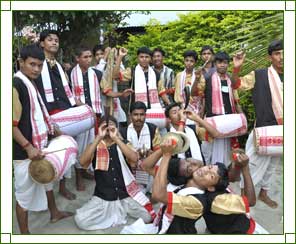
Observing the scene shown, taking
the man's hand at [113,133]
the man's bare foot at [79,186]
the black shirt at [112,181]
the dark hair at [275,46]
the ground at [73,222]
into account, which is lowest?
the ground at [73,222]

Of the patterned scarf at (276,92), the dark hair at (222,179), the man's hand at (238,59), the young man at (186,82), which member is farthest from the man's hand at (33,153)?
the young man at (186,82)

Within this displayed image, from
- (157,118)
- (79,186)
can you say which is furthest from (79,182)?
(157,118)

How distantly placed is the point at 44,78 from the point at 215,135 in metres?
1.88

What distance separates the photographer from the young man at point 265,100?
4070 millimetres

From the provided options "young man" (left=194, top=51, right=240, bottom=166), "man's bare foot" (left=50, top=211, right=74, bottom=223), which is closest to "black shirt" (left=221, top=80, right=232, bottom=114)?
"young man" (left=194, top=51, right=240, bottom=166)

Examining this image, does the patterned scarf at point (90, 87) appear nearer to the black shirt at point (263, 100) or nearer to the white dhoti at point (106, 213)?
the white dhoti at point (106, 213)

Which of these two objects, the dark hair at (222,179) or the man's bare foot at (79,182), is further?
the man's bare foot at (79,182)

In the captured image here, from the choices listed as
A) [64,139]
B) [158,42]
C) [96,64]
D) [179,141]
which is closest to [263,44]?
[179,141]

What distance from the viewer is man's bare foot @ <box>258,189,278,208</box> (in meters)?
4.30

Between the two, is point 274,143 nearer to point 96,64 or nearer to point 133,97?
point 133,97

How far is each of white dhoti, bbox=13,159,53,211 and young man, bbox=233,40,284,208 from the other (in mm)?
2145

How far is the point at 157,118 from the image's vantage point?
5180 millimetres

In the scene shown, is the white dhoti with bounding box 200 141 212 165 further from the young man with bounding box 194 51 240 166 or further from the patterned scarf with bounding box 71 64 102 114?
the patterned scarf with bounding box 71 64 102 114

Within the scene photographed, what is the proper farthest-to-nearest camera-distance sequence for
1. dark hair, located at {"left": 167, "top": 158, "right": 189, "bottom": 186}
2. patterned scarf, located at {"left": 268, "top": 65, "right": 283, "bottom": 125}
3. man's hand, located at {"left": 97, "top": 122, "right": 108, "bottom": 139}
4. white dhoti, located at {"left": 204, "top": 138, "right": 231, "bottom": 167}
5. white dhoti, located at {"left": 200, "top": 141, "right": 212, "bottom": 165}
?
white dhoti, located at {"left": 200, "top": 141, "right": 212, "bottom": 165}, white dhoti, located at {"left": 204, "top": 138, "right": 231, "bottom": 167}, patterned scarf, located at {"left": 268, "top": 65, "right": 283, "bottom": 125}, man's hand, located at {"left": 97, "top": 122, "right": 108, "bottom": 139}, dark hair, located at {"left": 167, "top": 158, "right": 189, "bottom": 186}
